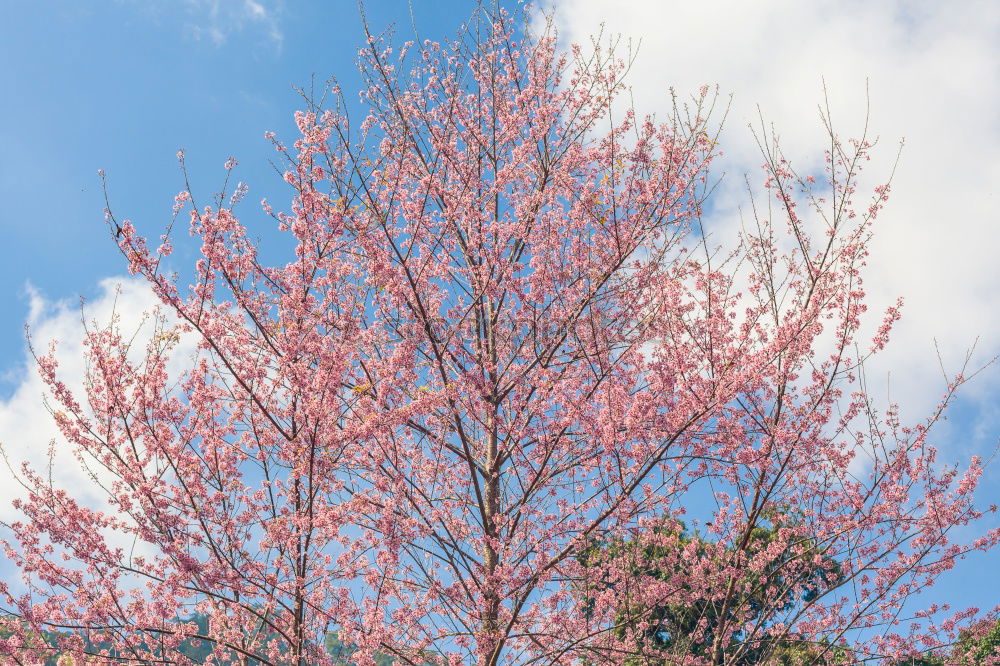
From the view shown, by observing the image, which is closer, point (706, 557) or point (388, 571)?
point (388, 571)

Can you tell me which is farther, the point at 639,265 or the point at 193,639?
the point at 639,265

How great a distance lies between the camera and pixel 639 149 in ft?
30.9

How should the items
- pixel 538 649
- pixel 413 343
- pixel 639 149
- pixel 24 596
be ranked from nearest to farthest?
pixel 24 596 → pixel 413 343 → pixel 538 649 → pixel 639 149

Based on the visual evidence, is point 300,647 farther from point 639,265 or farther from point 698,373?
point 639,265

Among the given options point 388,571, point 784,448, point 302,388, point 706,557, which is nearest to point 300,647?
point 388,571

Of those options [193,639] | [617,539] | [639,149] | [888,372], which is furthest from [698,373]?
[193,639]

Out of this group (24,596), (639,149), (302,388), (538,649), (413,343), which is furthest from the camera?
(639,149)

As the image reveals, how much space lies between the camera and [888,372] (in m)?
8.36

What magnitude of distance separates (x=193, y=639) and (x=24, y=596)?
159 centimetres

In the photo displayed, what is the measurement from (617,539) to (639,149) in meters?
4.55

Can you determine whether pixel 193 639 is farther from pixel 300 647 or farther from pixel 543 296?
pixel 543 296

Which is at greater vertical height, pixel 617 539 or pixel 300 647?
pixel 617 539

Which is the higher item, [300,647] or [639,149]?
[639,149]

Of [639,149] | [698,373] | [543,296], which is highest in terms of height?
[639,149]
